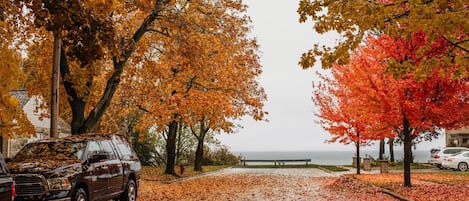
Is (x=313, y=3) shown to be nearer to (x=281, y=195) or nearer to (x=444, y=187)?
(x=281, y=195)

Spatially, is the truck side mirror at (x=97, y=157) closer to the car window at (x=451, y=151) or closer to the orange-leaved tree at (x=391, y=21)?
the orange-leaved tree at (x=391, y=21)

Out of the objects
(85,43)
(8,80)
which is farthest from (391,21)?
(8,80)

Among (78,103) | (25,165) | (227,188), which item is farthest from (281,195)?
(25,165)

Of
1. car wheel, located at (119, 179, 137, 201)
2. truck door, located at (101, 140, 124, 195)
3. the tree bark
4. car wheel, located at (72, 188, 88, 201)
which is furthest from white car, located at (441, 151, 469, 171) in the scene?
car wheel, located at (72, 188, 88, 201)

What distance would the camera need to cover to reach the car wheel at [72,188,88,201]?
1180cm

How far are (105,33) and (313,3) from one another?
16.0 feet

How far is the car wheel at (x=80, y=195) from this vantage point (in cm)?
1180

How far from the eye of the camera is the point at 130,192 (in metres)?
15.2

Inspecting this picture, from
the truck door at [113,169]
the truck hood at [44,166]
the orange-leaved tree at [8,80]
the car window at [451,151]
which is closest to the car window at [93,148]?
the truck door at [113,169]

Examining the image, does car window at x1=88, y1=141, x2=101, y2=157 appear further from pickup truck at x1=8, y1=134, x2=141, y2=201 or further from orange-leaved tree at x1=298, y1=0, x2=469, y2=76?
orange-leaved tree at x1=298, y1=0, x2=469, y2=76

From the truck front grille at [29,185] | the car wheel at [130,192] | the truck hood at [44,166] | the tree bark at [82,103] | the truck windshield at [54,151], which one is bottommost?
the car wheel at [130,192]

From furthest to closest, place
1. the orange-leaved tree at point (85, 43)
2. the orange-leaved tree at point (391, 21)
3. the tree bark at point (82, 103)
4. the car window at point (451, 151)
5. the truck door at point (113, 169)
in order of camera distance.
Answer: the car window at point (451, 151), the tree bark at point (82, 103), the truck door at point (113, 169), the orange-leaved tree at point (85, 43), the orange-leaved tree at point (391, 21)

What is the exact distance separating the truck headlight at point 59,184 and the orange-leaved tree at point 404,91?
11322 millimetres

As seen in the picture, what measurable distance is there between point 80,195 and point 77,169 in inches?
22.2
